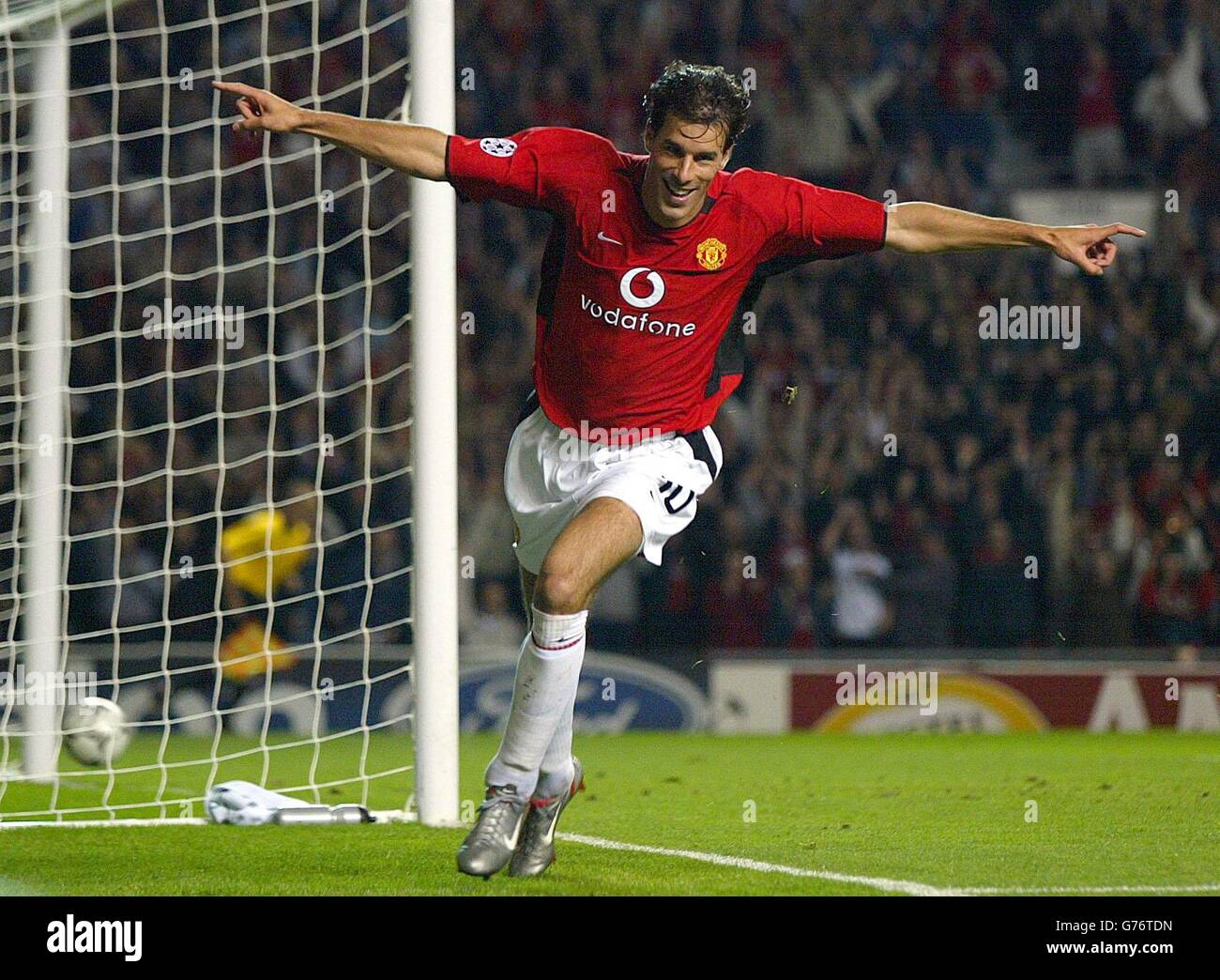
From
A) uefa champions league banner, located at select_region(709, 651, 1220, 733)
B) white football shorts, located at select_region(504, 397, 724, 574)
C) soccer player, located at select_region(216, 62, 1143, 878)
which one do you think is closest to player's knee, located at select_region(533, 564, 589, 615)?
soccer player, located at select_region(216, 62, 1143, 878)

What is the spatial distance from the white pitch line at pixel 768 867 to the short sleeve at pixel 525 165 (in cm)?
207

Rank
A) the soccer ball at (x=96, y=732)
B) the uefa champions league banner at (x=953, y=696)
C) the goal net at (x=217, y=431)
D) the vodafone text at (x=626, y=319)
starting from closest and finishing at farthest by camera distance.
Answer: the vodafone text at (x=626, y=319) < the goal net at (x=217, y=431) < the soccer ball at (x=96, y=732) < the uefa champions league banner at (x=953, y=696)

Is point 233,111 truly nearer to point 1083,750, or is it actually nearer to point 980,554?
point 980,554

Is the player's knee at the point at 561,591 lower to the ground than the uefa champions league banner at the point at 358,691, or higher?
higher

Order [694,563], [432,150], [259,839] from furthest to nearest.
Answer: [694,563], [259,839], [432,150]

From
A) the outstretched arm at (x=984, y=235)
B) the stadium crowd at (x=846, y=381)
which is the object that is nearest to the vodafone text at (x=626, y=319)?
the outstretched arm at (x=984, y=235)

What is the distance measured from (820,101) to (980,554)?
5.04m

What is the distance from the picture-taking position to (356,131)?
5164 millimetres

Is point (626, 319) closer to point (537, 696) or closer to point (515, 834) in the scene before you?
point (537, 696)

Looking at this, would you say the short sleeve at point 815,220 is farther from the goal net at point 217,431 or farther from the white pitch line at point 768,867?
the white pitch line at point 768,867

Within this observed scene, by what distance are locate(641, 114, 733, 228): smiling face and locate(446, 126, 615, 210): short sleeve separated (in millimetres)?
220

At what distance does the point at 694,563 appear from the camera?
13094mm

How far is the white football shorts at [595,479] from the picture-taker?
5383 mm
